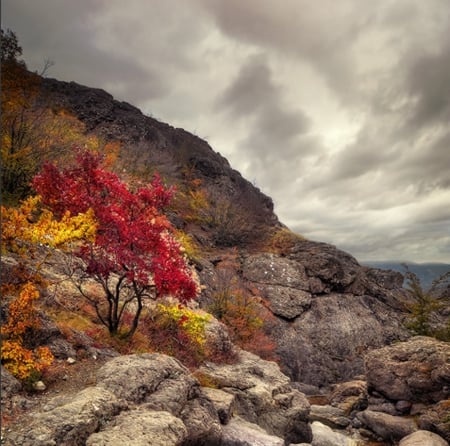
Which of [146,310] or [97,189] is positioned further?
[146,310]

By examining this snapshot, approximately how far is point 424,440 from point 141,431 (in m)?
18.3

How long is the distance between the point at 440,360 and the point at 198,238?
35.0 metres

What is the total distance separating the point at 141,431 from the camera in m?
8.72

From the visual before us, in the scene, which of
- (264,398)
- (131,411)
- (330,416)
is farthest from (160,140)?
(131,411)

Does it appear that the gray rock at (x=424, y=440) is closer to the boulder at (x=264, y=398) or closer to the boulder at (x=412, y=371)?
the boulder at (x=412, y=371)

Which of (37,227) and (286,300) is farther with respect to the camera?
(286,300)

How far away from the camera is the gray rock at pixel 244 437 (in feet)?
40.8

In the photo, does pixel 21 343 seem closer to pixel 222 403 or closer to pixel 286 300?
pixel 222 403

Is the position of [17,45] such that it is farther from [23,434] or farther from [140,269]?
[23,434]

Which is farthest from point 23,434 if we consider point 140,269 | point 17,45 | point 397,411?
point 397,411

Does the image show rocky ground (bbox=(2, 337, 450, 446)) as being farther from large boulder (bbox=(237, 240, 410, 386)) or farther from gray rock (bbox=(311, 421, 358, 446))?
large boulder (bbox=(237, 240, 410, 386))

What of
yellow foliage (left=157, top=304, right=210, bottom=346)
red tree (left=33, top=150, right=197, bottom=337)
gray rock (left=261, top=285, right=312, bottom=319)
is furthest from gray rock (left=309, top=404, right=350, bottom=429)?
red tree (left=33, top=150, right=197, bottom=337)

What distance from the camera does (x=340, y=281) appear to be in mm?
49438

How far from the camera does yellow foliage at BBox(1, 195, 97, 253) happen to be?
8.70 m
